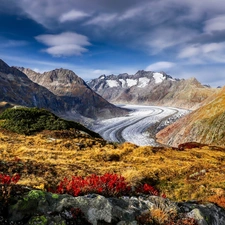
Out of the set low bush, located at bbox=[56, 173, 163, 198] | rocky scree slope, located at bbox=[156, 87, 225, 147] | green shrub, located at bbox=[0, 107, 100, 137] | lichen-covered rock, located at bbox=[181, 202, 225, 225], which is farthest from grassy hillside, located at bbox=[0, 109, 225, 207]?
rocky scree slope, located at bbox=[156, 87, 225, 147]

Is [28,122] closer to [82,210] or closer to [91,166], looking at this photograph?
[91,166]

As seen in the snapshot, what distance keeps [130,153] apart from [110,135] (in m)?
111

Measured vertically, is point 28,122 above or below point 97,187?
above

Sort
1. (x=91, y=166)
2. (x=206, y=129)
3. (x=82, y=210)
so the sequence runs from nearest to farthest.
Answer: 1. (x=82, y=210)
2. (x=91, y=166)
3. (x=206, y=129)

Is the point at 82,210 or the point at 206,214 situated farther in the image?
the point at 206,214

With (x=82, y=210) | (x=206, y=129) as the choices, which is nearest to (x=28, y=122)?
(x=82, y=210)

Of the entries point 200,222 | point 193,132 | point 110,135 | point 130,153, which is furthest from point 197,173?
point 110,135

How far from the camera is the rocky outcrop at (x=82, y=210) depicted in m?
6.50

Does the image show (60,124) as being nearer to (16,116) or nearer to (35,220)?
(16,116)

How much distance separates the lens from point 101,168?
70.8 feet

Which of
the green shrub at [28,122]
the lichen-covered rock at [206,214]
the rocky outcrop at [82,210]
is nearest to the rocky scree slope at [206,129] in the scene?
the green shrub at [28,122]

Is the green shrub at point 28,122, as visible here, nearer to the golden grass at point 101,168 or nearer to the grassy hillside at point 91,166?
the grassy hillside at point 91,166

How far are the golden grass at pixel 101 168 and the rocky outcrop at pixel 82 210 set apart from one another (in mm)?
6106

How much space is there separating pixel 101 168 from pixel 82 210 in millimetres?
14585
